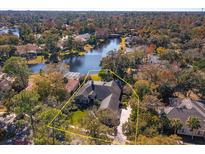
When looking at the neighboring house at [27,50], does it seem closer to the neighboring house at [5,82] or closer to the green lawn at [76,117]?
the neighboring house at [5,82]

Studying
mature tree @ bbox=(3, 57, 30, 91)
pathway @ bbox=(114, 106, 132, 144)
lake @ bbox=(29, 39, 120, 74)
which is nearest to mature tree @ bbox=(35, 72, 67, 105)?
mature tree @ bbox=(3, 57, 30, 91)

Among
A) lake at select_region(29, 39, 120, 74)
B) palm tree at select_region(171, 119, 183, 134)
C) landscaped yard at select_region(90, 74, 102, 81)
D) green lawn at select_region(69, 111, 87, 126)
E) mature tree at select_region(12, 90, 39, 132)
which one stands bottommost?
lake at select_region(29, 39, 120, 74)

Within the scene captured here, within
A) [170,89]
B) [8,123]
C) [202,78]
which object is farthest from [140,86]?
[8,123]

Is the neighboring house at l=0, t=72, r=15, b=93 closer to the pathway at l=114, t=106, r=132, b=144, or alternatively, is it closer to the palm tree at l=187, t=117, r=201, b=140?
the pathway at l=114, t=106, r=132, b=144

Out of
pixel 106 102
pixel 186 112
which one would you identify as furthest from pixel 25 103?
pixel 186 112

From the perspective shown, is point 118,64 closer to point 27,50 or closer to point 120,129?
point 120,129

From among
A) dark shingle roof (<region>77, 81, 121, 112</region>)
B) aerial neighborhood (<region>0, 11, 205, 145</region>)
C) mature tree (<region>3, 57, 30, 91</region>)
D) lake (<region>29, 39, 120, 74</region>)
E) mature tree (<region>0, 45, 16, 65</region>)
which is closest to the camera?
aerial neighborhood (<region>0, 11, 205, 145</region>)

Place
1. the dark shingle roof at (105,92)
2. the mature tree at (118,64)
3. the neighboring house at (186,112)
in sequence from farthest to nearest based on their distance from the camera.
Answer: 1. the mature tree at (118,64)
2. the dark shingle roof at (105,92)
3. the neighboring house at (186,112)

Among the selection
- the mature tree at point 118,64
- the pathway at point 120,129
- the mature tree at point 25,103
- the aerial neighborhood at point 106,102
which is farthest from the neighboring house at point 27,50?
the pathway at point 120,129
